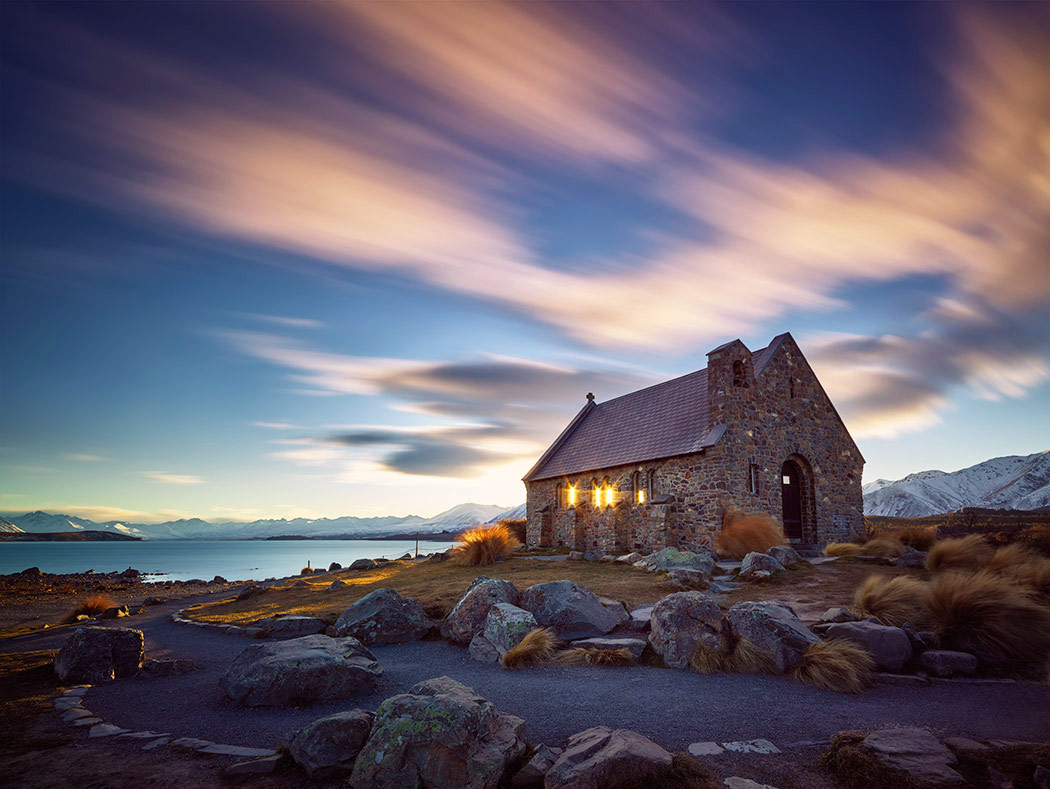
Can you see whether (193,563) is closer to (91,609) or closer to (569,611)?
(91,609)

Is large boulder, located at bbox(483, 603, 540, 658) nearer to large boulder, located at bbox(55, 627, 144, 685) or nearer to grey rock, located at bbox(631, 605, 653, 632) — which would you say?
grey rock, located at bbox(631, 605, 653, 632)

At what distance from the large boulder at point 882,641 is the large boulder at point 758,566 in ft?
20.4

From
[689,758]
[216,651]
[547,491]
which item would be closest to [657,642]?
[689,758]

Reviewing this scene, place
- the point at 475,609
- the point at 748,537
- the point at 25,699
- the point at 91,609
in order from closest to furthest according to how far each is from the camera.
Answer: the point at 25,699 < the point at 475,609 < the point at 91,609 < the point at 748,537

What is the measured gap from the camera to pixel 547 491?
35.7m

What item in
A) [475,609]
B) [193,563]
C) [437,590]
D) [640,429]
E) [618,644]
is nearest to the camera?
[618,644]

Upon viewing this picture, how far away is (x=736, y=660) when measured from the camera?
28.8ft

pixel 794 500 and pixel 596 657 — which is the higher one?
pixel 794 500

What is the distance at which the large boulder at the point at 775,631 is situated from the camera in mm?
8625

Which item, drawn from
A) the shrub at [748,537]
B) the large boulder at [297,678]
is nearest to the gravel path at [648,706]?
the large boulder at [297,678]

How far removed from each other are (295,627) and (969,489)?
15310cm

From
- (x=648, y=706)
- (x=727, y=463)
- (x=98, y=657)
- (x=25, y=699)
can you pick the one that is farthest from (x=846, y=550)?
(x=25, y=699)

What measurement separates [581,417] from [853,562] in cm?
2372

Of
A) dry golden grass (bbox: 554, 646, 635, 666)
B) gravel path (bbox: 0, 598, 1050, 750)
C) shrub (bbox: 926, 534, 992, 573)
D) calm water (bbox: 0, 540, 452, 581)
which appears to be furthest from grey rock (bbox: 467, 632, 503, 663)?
calm water (bbox: 0, 540, 452, 581)
